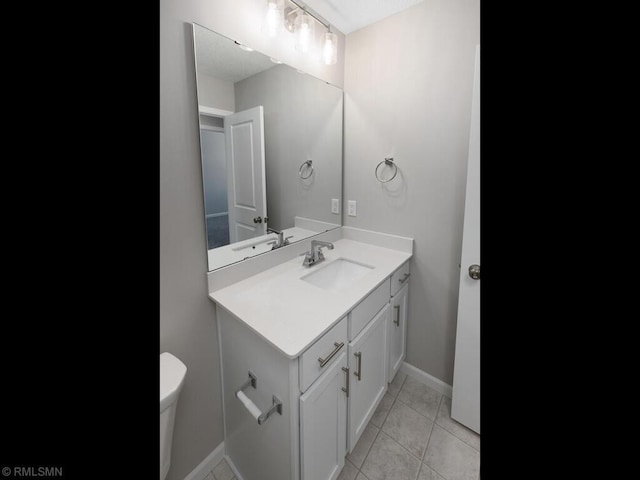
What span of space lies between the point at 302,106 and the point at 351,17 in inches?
22.3

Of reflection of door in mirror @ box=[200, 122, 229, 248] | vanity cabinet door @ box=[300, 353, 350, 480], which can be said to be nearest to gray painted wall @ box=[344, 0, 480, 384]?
vanity cabinet door @ box=[300, 353, 350, 480]

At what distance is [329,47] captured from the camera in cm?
165

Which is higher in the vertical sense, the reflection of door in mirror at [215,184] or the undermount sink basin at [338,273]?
the reflection of door in mirror at [215,184]

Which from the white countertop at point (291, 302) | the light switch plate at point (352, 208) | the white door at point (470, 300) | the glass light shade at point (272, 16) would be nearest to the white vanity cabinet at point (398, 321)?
the white countertop at point (291, 302)

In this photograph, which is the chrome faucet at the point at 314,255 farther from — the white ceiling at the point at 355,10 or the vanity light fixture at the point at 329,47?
the white ceiling at the point at 355,10

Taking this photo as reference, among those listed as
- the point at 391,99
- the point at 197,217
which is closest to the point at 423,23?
the point at 391,99

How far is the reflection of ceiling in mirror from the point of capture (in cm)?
112

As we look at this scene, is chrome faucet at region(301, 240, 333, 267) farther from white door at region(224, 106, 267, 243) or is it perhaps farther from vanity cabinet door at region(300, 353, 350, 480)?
vanity cabinet door at region(300, 353, 350, 480)

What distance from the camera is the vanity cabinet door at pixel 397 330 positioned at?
1658 mm

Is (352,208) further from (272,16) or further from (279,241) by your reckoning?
(272,16)

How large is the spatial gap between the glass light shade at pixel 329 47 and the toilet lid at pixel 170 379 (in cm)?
166
